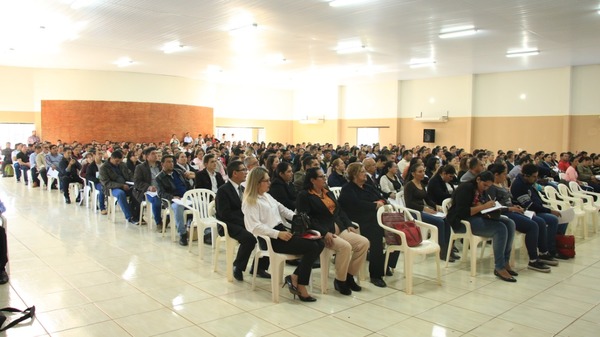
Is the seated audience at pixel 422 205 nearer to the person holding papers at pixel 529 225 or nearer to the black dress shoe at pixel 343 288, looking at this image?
the person holding papers at pixel 529 225

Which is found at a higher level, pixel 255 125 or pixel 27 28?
pixel 27 28

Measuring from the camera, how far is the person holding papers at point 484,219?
459cm

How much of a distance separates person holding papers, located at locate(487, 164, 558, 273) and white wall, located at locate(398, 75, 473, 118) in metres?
12.8

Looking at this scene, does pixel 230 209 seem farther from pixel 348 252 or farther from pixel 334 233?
pixel 348 252

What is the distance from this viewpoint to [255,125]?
2236 centimetres

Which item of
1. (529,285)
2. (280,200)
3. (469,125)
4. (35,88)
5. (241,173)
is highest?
(35,88)

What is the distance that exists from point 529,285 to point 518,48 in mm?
9300

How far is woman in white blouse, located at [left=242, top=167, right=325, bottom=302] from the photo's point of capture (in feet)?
12.5

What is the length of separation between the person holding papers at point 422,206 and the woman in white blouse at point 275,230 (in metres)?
1.79

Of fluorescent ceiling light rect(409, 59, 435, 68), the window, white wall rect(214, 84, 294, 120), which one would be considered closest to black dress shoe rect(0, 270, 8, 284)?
fluorescent ceiling light rect(409, 59, 435, 68)

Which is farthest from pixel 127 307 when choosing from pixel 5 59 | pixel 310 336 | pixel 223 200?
pixel 5 59

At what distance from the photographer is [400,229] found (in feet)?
14.0

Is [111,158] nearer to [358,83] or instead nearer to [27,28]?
[27,28]

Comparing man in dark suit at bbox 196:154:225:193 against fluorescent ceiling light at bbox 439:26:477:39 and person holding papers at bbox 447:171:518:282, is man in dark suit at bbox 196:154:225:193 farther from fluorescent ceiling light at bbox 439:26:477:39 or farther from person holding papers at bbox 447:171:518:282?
fluorescent ceiling light at bbox 439:26:477:39
